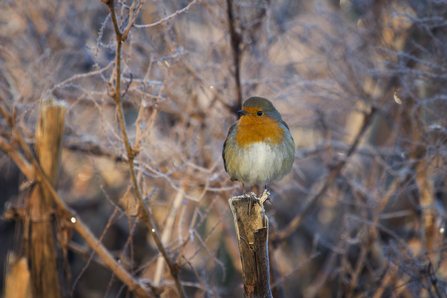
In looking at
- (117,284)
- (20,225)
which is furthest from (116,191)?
(20,225)

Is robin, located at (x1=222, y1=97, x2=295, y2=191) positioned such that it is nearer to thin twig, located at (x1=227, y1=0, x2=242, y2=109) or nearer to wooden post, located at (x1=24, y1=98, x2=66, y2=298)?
thin twig, located at (x1=227, y1=0, x2=242, y2=109)

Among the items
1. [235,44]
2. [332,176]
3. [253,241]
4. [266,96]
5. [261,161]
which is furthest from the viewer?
[266,96]

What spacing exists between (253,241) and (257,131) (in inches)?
33.7

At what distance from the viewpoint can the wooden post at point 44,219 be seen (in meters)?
3.08

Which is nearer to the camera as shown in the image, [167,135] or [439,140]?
[439,140]

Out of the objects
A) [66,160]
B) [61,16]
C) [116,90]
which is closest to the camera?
[116,90]

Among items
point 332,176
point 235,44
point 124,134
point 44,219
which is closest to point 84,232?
point 44,219

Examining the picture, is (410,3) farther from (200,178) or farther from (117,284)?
(117,284)

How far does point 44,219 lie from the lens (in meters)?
3.13

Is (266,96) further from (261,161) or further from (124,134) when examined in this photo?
(124,134)

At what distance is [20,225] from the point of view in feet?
10.7

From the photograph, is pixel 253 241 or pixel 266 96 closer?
pixel 253 241

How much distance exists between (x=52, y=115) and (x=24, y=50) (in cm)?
228

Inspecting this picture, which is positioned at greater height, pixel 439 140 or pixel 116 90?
pixel 439 140
